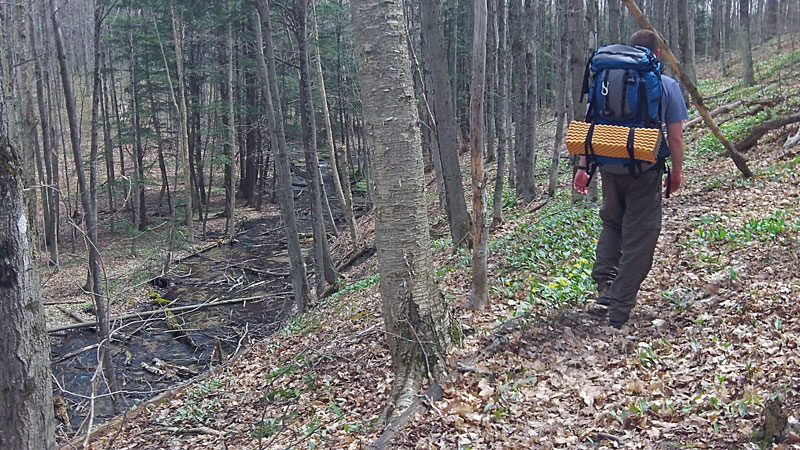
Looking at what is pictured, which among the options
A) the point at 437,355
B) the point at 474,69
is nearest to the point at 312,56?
the point at 474,69

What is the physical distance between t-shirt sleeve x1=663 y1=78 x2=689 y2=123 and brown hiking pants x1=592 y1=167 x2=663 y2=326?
424 mm

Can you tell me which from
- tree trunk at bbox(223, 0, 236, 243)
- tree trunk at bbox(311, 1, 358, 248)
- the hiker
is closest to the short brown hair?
the hiker

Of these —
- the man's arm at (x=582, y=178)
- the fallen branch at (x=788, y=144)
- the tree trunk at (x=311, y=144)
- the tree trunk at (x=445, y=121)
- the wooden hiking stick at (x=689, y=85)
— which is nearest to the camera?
the man's arm at (x=582, y=178)

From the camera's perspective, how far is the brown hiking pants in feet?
15.5

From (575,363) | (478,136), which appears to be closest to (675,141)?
(478,136)

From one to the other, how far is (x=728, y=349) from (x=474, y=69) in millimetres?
3082

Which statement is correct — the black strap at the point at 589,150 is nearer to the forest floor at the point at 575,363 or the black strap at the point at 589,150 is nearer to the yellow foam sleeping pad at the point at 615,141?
the yellow foam sleeping pad at the point at 615,141

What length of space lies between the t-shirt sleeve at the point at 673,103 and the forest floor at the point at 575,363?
5.21 ft

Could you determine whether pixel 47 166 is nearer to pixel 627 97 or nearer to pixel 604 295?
pixel 604 295

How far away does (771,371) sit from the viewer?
3738 millimetres

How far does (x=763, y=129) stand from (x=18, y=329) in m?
11.3

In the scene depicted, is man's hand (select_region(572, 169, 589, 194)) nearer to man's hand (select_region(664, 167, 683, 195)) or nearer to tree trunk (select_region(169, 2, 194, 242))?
man's hand (select_region(664, 167, 683, 195))

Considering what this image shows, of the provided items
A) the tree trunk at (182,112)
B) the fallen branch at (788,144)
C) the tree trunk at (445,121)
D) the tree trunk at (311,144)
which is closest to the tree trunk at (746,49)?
the fallen branch at (788,144)

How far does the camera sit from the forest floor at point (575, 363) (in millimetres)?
3709
